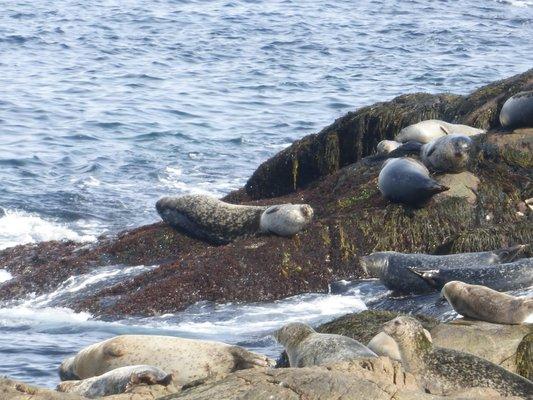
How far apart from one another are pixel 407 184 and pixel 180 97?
516 inches

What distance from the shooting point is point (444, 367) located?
20.9 feet

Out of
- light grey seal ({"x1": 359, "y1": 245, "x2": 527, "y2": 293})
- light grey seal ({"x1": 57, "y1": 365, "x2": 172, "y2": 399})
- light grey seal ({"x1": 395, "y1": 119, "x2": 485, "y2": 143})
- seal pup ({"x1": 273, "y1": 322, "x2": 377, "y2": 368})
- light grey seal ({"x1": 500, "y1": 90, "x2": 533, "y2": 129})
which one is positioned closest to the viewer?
light grey seal ({"x1": 57, "y1": 365, "x2": 172, "y2": 399})

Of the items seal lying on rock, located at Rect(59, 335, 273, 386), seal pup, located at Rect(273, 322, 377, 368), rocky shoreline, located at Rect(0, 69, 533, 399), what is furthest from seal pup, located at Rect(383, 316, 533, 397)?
rocky shoreline, located at Rect(0, 69, 533, 399)

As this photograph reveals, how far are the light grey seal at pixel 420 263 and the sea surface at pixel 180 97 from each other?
27 centimetres

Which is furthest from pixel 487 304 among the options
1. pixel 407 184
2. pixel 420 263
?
pixel 407 184

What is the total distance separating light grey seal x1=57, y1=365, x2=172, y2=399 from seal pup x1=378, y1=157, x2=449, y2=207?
4.23m

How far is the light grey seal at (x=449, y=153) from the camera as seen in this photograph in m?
10.7

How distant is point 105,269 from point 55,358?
88.8 inches

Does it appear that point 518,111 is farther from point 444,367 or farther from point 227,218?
point 444,367

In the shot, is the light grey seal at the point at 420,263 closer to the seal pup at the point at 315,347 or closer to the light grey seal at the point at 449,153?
the light grey seal at the point at 449,153

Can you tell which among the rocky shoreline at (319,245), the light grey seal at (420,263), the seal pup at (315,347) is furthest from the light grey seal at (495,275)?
the seal pup at (315,347)

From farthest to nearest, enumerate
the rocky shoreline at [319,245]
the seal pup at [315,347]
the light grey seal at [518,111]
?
the light grey seal at [518,111] < the rocky shoreline at [319,245] < the seal pup at [315,347]

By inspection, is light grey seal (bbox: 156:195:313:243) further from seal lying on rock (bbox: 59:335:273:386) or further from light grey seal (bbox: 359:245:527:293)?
seal lying on rock (bbox: 59:335:273:386)

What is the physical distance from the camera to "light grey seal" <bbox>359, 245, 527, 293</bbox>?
366 inches
